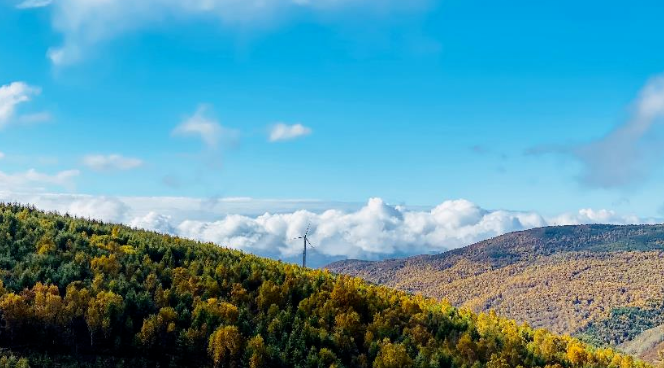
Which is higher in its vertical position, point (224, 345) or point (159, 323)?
point (159, 323)

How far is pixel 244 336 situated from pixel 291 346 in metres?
13.9

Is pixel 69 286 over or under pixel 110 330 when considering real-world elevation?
over

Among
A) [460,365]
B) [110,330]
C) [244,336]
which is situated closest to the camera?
[110,330]

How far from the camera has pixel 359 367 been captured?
567 feet

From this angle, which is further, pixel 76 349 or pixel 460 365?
pixel 460 365

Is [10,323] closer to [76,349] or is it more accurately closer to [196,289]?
[76,349]

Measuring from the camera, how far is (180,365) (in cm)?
15100

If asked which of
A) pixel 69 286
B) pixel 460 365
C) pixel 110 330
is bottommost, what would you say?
pixel 460 365

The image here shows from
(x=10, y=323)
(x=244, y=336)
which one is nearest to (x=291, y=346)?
A: (x=244, y=336)

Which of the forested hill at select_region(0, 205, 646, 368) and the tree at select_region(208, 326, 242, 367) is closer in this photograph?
the forested hill at select_region(0, 205, 646, 368)

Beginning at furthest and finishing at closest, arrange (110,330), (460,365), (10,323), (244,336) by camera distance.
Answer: (460,365), (244,336), (110,330), (10,323)

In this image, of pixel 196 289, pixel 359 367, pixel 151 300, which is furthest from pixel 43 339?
pixel 359 367

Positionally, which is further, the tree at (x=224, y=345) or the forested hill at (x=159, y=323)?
the tree at (x=224, y=345)

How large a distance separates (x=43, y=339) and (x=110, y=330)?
15.6m
